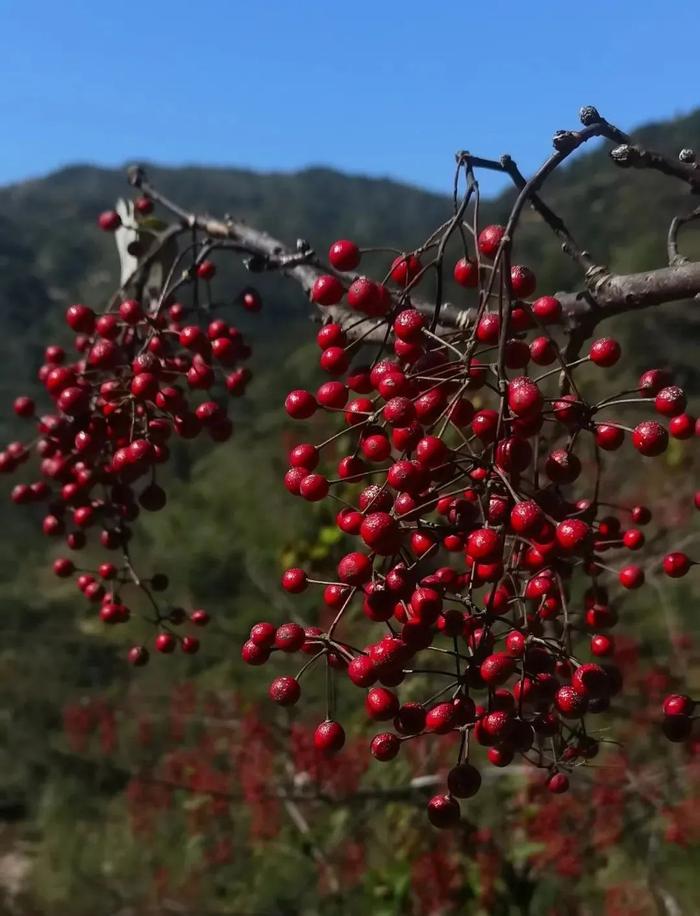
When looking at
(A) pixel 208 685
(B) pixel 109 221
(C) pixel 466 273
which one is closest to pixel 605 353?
(C) pixel 466 273

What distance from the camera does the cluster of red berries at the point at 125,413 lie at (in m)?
1.07

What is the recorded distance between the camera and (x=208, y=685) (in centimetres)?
610

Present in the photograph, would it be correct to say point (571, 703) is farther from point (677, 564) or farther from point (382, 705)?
point (677, 564)

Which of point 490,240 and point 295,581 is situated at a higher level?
point 490,240

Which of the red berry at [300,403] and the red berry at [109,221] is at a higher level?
the red berry at [109,221]

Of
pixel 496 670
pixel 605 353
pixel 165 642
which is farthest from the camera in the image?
pixel 165 642

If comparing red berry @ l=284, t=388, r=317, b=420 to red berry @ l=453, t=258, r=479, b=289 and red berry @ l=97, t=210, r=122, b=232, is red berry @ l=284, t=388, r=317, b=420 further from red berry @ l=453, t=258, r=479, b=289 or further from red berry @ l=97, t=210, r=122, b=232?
red berry @ l=97, t=210, r=122, b=232

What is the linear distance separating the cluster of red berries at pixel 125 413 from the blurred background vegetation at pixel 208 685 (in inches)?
16.1

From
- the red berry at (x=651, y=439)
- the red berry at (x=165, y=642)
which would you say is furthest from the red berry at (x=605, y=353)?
the red berry at (x=165, y=642)

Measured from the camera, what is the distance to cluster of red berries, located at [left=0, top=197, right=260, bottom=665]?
3.52 feet

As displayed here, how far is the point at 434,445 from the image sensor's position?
655mm

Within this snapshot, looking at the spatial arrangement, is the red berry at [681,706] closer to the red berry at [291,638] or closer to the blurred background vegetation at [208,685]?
the red berry at [291,638]

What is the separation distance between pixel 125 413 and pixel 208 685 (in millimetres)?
5309

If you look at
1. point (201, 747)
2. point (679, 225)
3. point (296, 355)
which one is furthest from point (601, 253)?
point (679, 225)
